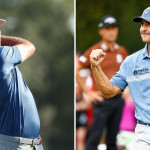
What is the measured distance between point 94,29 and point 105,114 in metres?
3.58

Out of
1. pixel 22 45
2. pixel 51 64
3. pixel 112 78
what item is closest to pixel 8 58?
pixel 22 45

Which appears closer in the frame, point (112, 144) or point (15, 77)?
point (15, 77)

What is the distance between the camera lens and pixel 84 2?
1064 centimetres

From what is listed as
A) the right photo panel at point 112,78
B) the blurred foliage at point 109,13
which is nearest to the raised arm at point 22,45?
the right photo panel at point 112,78

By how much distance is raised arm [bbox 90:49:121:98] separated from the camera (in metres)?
4.27

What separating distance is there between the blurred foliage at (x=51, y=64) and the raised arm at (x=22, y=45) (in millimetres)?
12722

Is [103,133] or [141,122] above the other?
[141,122]

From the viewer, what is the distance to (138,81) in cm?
442

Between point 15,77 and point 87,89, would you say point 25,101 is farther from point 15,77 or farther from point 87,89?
point 87,89

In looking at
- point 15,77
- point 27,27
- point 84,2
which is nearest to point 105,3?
point 84,2

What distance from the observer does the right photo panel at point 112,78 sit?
4402mm

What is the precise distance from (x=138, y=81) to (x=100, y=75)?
11.7 inches

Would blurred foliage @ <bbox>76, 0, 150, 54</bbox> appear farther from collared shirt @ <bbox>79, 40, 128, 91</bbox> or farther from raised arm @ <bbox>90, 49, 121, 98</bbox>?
raised arm @ <bbox>90, 49, 121, 98</bbox>

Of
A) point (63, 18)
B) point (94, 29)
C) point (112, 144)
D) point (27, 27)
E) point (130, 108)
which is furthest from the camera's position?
point (63, 18)
